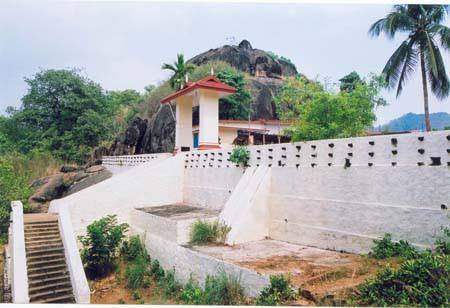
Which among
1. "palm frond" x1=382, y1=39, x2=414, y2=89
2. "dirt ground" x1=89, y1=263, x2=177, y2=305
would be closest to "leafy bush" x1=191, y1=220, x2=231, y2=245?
"dirt ground" x1=89, y1=263, x2=177, y2=305

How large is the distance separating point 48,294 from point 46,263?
38.3 inches

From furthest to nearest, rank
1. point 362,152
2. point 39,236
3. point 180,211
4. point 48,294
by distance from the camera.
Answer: point 180,211
point 39,236
point 48,294
point 362,152

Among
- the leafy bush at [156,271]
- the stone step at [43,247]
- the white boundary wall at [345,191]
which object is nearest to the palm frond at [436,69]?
the white boundary wall at [345,191]

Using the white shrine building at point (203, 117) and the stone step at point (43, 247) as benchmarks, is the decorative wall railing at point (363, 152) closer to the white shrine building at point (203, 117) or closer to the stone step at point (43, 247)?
the white shrine building at point (203, 117)

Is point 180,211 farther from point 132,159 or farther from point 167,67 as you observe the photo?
point 167,67

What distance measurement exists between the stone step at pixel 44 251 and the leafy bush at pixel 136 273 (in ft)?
6.02

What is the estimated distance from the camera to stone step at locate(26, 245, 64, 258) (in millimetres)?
8376

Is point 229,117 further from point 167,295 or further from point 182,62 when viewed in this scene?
point 167,295

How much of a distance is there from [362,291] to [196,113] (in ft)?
49.9

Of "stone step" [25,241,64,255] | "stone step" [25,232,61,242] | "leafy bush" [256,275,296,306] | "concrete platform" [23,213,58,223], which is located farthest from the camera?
"concrete platform" [23,213,58,223]

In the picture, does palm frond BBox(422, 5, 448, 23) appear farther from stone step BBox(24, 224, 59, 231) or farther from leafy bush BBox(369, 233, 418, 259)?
stone step BBox(24, 224, 59, 231)

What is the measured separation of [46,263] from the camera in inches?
325

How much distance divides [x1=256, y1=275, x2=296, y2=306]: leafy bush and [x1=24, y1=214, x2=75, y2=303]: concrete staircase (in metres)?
4.63

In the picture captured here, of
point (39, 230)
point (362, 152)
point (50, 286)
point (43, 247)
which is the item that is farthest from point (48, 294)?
point (362, 152)
